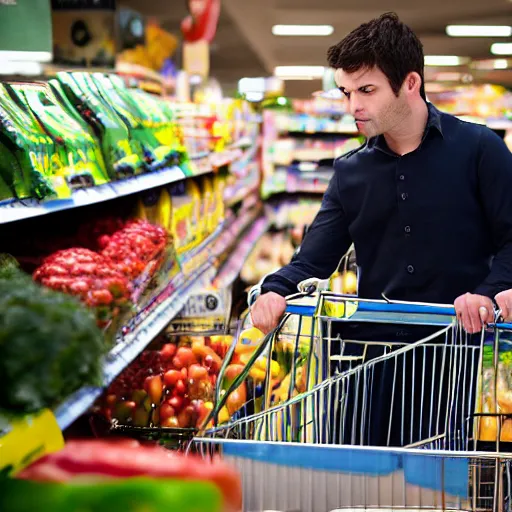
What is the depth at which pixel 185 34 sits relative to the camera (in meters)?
8.80

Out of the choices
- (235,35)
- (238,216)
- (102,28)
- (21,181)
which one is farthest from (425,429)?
(235,35)

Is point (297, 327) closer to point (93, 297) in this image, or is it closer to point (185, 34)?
point (93, 297)

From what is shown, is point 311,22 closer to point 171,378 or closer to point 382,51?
point 171,378

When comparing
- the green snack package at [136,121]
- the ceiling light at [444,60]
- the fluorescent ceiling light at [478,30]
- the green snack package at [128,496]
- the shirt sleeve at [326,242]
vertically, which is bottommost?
the green snack package at [128,496]

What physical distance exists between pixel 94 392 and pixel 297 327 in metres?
0.48

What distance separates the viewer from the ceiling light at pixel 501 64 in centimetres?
1038

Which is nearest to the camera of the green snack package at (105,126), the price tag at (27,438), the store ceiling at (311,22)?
the price tag at (27,438)

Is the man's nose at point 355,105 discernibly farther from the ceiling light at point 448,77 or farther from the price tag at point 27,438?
the ceiling light at point 448,77

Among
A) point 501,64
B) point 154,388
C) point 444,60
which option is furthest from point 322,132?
point 154,388

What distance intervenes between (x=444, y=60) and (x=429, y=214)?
919 centimetres

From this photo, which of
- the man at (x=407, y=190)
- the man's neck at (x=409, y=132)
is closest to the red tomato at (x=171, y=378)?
the man at (x=407, y=190)

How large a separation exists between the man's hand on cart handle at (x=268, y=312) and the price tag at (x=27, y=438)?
0.63m

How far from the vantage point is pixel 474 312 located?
75.0 inches

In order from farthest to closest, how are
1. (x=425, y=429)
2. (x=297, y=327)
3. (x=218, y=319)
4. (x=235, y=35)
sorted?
(x=235, y=35), (x=218, y=319), (x=425, y=429), (x=297, y=327)
